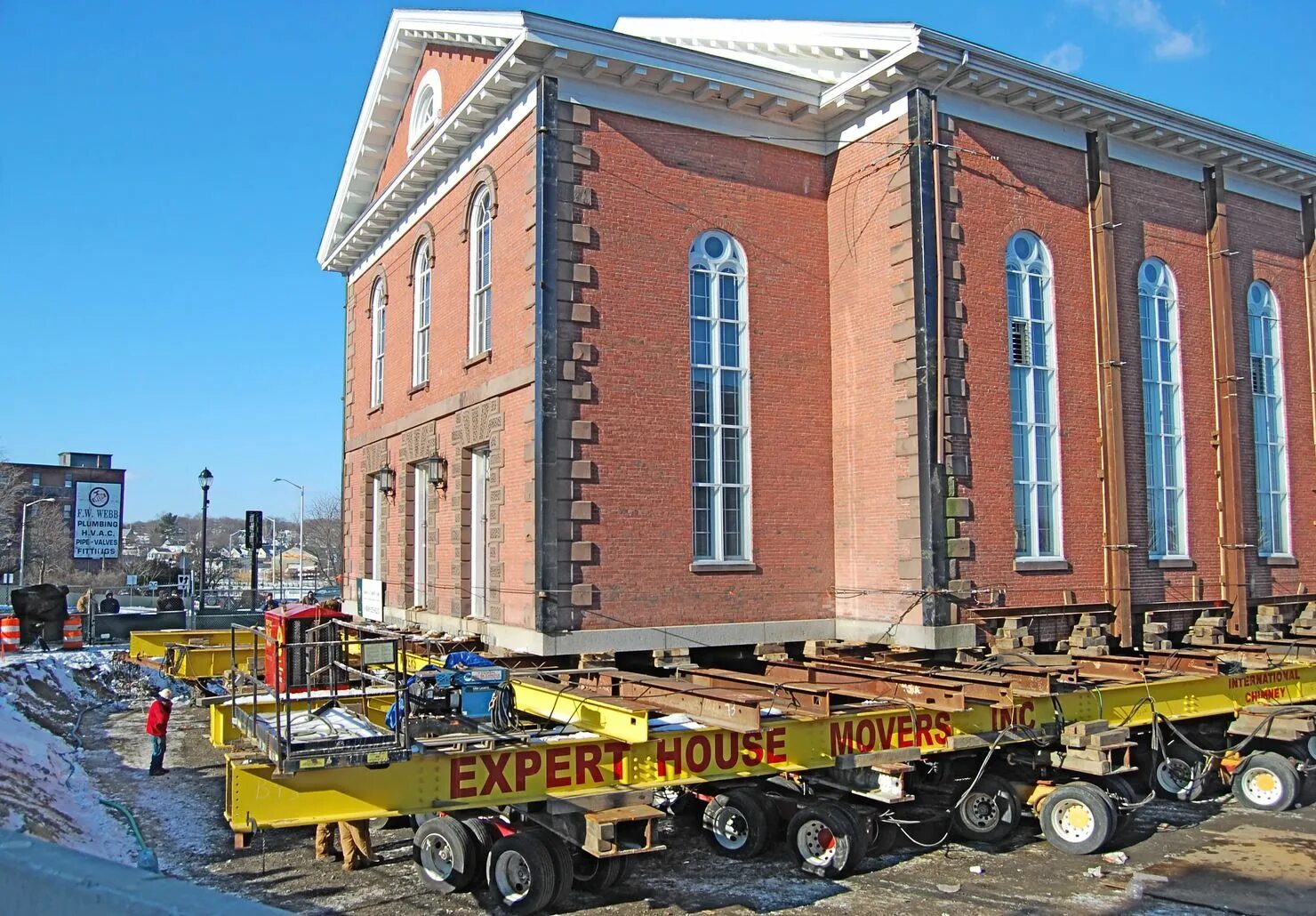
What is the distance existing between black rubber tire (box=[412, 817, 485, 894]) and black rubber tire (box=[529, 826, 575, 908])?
599mm

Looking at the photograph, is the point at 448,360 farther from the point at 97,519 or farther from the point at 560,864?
the point at 97,519

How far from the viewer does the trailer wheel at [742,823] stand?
1059 cm

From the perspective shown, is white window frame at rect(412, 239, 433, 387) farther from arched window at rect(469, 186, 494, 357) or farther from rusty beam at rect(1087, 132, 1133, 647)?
rusty beam at rect(1087, 132, 1133, 647)

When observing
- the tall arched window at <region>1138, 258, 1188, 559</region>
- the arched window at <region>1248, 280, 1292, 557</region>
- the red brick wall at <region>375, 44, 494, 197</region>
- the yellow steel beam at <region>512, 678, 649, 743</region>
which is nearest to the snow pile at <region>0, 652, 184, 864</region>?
the yellow steel beam at <region>512, 678, 649, 743</region>

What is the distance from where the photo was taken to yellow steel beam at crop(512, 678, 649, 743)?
961 centimetres

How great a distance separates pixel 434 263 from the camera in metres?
20.3

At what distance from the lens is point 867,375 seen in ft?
54.6

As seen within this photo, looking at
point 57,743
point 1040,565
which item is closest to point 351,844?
point 57,743

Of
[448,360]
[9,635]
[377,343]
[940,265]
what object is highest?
[377,343]

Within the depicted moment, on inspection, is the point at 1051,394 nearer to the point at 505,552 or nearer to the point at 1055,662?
the point at 1055,662

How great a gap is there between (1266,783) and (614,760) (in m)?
8.89

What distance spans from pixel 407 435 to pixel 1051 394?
471 inches

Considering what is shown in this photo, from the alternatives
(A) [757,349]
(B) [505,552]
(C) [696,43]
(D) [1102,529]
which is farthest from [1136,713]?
(C) [696,43]

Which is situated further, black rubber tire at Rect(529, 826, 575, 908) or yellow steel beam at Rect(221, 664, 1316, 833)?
black rubber tire at Rect(529, 826, 575, 908)
